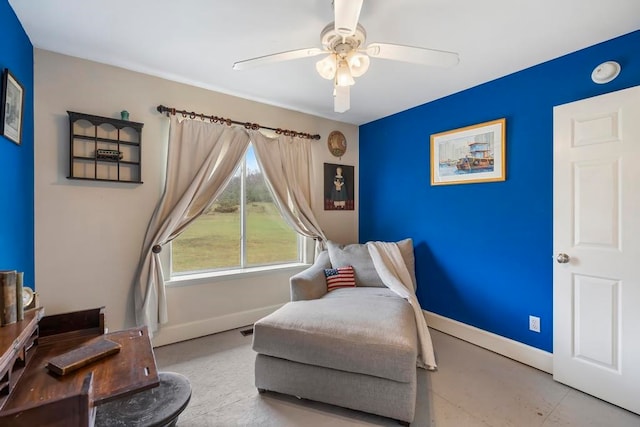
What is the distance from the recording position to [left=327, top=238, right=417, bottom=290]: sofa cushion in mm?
2904

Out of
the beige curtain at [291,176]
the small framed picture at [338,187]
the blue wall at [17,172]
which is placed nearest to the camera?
the blue wall at [17,172]

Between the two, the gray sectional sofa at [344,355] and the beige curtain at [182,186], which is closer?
the gray sectional sofa at [344,355]

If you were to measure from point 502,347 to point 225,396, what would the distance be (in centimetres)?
234

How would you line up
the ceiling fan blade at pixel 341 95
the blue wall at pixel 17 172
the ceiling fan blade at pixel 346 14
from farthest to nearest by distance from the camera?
the ceiling fan blade at pixel 341 95
the blue wall at pixel 17 172
the ceiling fan blade at pixel 346 14

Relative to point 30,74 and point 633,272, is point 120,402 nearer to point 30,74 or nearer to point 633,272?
point 30,74

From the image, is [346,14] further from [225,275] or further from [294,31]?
[225,275]

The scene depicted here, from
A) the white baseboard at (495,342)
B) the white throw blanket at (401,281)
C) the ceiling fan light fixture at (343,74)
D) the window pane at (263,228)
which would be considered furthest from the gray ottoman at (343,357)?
the ceiling fan light fixture at (343,74)

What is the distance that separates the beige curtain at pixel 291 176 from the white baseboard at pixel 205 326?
Result: 102cm

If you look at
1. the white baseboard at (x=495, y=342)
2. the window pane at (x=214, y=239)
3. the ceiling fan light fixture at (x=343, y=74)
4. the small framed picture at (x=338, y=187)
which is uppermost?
the ceiling fan light fixture at (x=343, y=74)

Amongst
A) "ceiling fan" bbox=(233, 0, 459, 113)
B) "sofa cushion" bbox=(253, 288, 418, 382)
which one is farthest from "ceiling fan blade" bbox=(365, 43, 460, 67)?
"sofa cushion" bbox=(253, 288, 418, 382)

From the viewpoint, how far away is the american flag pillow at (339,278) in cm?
282

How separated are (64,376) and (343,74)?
1.87m

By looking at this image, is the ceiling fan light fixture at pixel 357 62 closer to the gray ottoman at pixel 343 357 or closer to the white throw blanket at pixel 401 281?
the gray ottoman at pixel 343 357

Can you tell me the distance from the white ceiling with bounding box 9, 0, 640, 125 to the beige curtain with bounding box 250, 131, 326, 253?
2.47 feet
